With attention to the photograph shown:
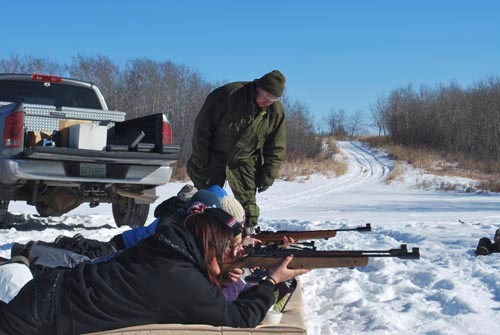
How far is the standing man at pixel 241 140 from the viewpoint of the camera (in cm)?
539

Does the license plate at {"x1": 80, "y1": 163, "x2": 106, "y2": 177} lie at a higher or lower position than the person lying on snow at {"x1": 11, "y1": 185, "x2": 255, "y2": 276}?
higher

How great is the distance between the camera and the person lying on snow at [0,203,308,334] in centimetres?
250

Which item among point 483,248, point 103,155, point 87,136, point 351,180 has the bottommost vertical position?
point 351,180

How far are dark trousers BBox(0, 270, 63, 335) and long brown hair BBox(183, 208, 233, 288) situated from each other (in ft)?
1.93

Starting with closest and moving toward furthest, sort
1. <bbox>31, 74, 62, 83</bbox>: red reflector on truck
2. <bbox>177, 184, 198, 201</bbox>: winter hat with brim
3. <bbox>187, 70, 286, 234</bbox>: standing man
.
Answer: <bbox>177, 184, 198, 201</bbox>: winter hat with brim
<bbox>187, 70, 286, 234</bbox>: standing man
<bbox>31, 74, 62, 83</bbox>: red reflector on truck

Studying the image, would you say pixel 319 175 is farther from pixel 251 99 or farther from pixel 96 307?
pixel 96 307

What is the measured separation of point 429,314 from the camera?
12.6 ft

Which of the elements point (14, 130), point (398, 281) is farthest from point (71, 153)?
point (398, 281)

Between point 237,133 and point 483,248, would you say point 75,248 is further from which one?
point 483,248

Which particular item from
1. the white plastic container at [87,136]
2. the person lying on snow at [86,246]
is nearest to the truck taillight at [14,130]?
the white plastic container at [87,136]

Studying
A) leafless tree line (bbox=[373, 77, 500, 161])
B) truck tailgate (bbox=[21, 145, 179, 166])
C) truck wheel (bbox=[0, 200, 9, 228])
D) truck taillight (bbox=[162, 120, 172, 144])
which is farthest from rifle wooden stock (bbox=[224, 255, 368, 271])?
leafless tree line (bbox=[373, 77, 500, 161])

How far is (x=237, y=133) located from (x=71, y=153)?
2091 millimetres

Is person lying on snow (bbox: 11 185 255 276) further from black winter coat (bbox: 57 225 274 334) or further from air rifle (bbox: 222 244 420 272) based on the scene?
black winter coat (bbox: 57 225 274 334)

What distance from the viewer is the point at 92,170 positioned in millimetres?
6820
